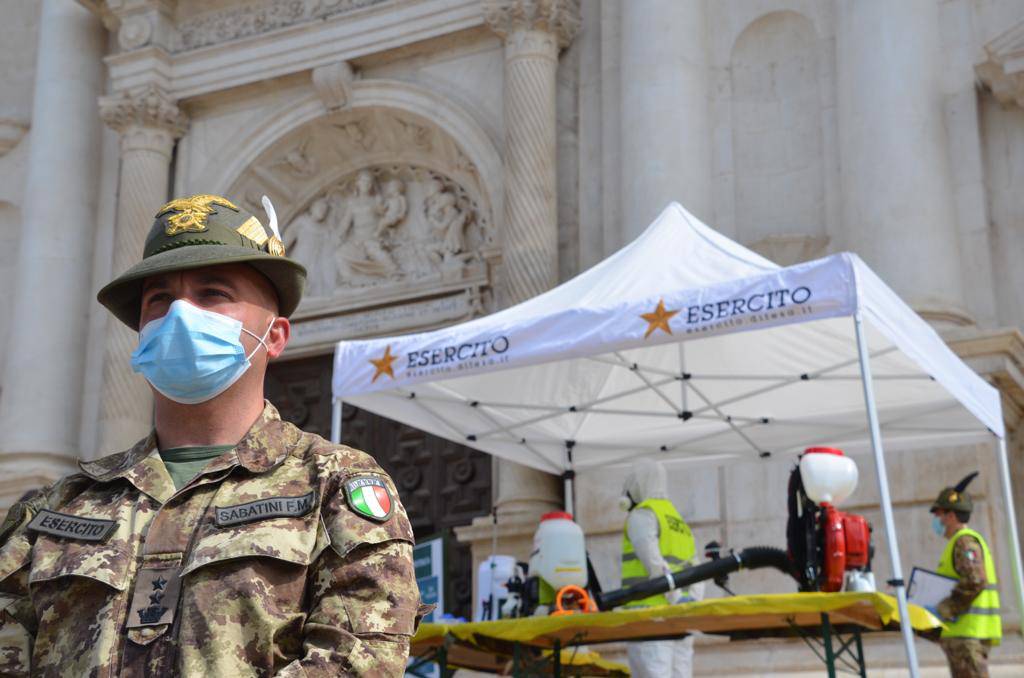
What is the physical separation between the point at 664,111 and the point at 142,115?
20.5 ft

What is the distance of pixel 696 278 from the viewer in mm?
8836

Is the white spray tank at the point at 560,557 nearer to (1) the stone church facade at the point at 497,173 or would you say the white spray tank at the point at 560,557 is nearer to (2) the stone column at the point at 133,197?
(1) the stone church facade at the point at 497,173

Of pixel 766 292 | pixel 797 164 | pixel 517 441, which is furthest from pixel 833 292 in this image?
pixel 797 164

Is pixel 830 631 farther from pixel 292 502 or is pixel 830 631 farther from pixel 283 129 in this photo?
pixel 283 129

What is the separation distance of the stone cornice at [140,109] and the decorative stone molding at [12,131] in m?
1.83

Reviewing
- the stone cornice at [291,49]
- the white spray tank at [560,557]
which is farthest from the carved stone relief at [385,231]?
the white spray tank at [560,557]

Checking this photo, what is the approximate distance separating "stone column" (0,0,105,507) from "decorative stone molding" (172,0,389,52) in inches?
55.3

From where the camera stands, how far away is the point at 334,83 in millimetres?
15117

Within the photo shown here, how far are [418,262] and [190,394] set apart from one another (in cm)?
1235

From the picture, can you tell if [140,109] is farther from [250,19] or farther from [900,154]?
[900,154]

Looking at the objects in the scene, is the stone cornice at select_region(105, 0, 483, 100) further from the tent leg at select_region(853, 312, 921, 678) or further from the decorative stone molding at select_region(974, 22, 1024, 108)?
the tent leg at select_region(853, 312, 921, 678)

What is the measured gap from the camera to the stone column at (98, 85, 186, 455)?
15.0 metres

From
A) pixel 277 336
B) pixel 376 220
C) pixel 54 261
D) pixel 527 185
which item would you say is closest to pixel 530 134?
pixel 527 185

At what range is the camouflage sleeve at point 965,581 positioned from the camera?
8.82m
